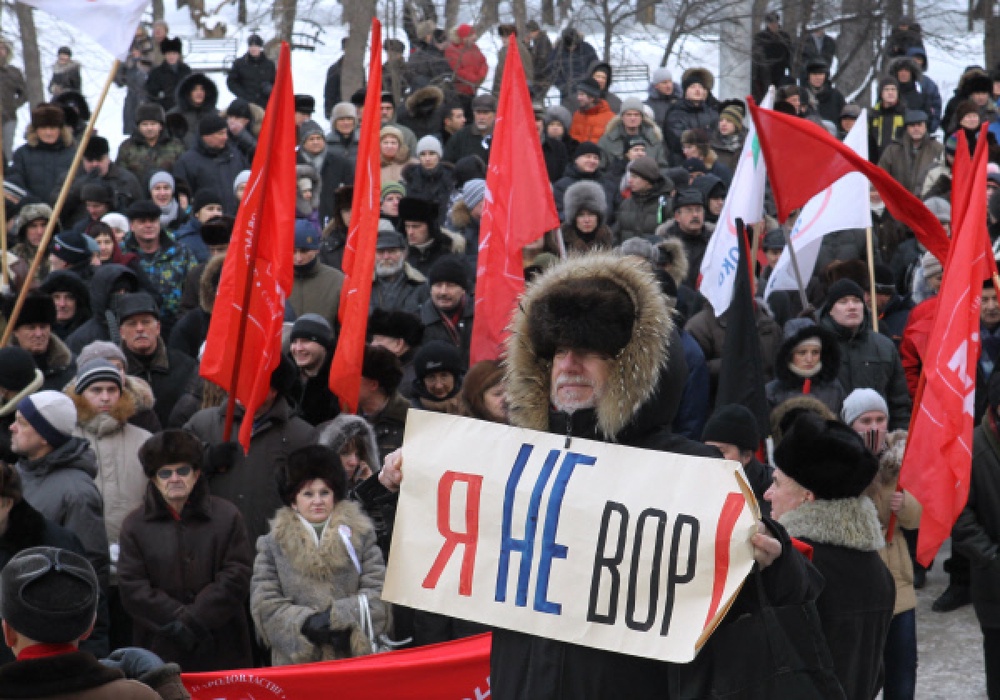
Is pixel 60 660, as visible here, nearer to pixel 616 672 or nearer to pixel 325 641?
pixel 616 672

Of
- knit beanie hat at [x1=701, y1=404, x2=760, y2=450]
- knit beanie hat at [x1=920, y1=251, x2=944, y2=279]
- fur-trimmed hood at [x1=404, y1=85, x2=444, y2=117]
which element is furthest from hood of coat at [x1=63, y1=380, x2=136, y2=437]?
fur-trimmed hood at [x1=404, y1=85, x2=444, y2=117]

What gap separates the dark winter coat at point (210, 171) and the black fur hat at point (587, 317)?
30.9 ft

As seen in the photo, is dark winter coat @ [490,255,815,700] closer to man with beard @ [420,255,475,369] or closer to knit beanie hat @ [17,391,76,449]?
knit beanie hat @ [17,391,76,449]

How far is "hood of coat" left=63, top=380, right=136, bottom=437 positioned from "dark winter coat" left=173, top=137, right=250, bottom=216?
612 centimetres

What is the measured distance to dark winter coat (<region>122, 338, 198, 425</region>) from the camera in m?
8.02

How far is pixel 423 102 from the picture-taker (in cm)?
1581

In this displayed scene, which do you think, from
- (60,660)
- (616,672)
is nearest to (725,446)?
(616,672)

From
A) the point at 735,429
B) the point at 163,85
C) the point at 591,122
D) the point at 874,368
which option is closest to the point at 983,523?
the point at 735,429

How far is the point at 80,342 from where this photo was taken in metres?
8.47

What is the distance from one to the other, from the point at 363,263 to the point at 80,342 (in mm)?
2119

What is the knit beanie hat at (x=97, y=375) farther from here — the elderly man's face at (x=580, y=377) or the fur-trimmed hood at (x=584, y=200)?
the fur-trimmed hood at (x=584, y=200)

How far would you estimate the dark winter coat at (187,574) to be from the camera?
588 cm

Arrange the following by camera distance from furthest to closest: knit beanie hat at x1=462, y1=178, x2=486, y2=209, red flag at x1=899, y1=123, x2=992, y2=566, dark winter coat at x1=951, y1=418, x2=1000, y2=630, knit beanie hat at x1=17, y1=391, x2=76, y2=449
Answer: knit beanie hat at x1=462, y1=178, x2=486, y2=209 < dark winter coat at x1=951, y1=418, x2=1000, y2=630 < red flag at x1=899, y1=123, x2=992, y2=566 < knit beanie hat at x1=17, y1=391, x2=76, y2=449

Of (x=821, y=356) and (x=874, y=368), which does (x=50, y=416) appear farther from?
(x=874, y=368)
